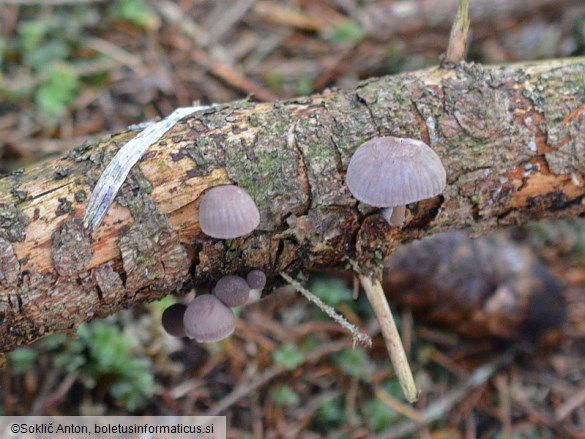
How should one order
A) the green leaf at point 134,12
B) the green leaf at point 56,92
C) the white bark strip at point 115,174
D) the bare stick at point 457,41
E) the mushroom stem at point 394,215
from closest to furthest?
1. the white bark strip at point 115,174
2. the mushroom stem at point 394,215
3. the bare stick at point 457,41
4. the green leaf at point 56,92
5. the green leaf at point 134,12

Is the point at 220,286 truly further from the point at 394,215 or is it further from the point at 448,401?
the point at 448,401

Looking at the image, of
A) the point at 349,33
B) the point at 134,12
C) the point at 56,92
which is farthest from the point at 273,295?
the point at 134,12

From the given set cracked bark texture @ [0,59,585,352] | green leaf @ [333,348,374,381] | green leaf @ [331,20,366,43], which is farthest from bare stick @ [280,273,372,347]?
green leaf @ [331,20,366,43]

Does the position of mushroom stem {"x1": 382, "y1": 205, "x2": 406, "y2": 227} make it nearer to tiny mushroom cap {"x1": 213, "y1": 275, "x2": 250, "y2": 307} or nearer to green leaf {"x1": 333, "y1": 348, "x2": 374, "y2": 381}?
tiny mushroom cap {"x1": 213, "y1": 275, "x2": 250, "y2": 307}

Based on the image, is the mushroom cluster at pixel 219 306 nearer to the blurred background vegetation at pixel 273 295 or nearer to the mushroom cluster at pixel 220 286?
the mushroom cluster at pixel 220 286

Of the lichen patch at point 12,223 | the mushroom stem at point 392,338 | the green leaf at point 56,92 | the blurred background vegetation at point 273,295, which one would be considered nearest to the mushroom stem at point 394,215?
the mushroom stem at point 392,338

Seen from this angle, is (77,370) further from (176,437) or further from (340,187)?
(340,187)
